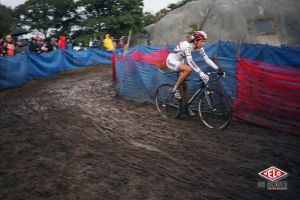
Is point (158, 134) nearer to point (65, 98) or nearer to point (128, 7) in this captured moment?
point (65, 98)

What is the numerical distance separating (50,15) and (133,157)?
4622 centimetres

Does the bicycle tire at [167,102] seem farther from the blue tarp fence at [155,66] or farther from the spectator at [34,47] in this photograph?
the spectator at [34,47]

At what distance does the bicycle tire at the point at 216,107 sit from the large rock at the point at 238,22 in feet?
68.9

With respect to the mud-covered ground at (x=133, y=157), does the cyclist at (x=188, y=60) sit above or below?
above

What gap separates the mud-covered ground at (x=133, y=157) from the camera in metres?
4.15

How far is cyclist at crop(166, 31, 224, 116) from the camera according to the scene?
22.9 feet

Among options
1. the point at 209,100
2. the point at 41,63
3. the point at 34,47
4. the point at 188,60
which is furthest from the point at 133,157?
the point at 34,47

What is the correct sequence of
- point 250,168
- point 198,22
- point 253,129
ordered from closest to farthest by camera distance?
point 250,168 < point 253,129 < point 198,22

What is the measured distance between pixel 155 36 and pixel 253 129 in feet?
93.5

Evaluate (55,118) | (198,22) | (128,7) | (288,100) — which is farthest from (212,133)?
(128,7)

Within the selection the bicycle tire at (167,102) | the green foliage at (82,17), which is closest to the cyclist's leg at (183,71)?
the bicycle tire at (167,102)

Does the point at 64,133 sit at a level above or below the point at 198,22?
below

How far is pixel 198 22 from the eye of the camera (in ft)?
106

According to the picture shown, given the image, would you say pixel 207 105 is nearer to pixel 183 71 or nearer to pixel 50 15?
pixel 183 71
